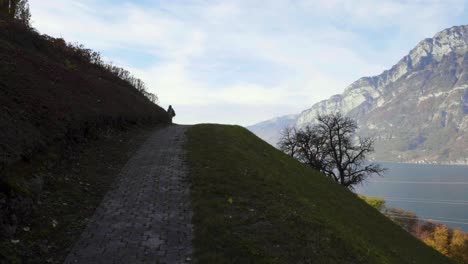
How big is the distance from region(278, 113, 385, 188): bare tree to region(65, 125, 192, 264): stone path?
34.1 metres

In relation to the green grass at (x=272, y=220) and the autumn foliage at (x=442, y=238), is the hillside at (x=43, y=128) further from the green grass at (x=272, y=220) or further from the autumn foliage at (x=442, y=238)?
the autumn foliage at (x=442, y=238)

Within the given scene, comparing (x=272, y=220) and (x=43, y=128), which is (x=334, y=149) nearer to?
(x=272, y=220)

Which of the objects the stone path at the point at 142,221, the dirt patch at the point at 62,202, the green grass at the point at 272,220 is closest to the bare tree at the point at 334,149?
the green grass at the point at 272,220

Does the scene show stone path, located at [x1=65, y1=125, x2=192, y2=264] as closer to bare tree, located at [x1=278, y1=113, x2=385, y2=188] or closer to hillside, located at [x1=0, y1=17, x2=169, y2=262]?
hillside, located at [x1=0, y1=17, x2=169, y2=262]

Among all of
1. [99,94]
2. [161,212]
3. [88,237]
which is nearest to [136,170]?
[161,212]

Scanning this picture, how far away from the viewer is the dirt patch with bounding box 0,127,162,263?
919 centimetres

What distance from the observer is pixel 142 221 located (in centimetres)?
1173

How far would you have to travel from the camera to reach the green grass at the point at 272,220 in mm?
10867

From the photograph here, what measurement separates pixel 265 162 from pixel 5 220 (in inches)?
648

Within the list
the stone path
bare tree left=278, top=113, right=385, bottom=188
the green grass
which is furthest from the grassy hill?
bare tree left=278, top=113, right=385, bottom=188

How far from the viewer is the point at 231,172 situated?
59.5 feet

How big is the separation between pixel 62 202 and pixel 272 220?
702cm

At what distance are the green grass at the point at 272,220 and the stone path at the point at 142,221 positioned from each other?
1.79ft

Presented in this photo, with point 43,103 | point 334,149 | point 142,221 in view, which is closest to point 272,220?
point 142,221
